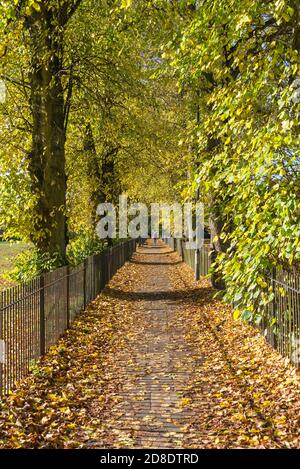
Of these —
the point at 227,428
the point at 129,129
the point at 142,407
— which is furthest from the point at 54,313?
the point at 129,129

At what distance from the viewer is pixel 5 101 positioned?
52.4ft

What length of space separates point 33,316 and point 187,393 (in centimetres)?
315

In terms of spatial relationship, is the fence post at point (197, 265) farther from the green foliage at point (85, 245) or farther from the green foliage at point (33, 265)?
the green foliage at point (33, 265)

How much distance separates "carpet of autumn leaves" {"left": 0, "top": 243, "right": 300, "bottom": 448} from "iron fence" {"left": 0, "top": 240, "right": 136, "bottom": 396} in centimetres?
26

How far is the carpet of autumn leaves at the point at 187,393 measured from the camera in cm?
591

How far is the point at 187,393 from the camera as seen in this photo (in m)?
7.65

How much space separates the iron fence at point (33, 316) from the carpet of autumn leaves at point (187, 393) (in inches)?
10.4

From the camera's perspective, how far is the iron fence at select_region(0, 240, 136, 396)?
7332 mm

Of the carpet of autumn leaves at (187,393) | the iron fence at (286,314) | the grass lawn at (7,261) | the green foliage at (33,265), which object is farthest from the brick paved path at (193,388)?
the grass lawn at (7,261)

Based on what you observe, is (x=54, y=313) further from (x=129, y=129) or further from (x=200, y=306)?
(x=129, y=129)
